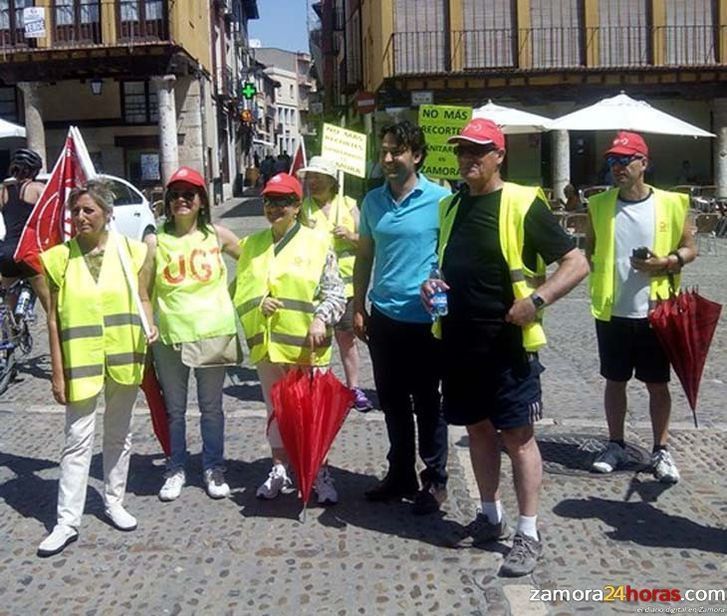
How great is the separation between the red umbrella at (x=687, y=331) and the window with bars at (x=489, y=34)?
21.4 meters

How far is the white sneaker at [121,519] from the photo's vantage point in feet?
15.7

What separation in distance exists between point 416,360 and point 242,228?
18409mm

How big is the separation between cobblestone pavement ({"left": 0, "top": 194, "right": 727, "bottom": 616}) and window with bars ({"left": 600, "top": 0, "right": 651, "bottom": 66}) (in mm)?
20825

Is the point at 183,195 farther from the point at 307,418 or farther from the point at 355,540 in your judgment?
the point at 355,540

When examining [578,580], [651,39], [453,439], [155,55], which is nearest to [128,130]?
[155,55]

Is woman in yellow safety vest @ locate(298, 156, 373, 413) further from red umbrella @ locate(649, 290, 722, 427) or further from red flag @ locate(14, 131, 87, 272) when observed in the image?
red umbrella @ locate(649, 290, 722, 427)

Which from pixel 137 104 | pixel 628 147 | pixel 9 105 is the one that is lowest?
pixel 628 147

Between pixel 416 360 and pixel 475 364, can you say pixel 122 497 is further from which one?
pixel 475 364

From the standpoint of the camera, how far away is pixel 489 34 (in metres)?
25.6

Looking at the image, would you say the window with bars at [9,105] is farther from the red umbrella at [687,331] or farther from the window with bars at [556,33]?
the red umbrella at [687,331]

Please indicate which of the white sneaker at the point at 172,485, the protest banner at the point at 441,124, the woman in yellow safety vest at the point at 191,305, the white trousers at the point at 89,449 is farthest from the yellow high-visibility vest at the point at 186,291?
the protest banner at the point at 441,124

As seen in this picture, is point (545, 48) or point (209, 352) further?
point (545, 48)

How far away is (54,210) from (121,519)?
2.10m

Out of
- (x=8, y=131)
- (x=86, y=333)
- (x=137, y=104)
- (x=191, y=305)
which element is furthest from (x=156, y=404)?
(x=137, y=104)
